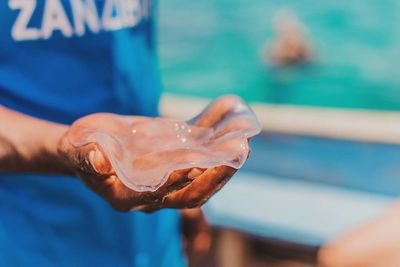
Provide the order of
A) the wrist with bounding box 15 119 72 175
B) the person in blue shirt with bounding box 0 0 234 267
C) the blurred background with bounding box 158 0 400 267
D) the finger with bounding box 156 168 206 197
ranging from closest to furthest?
the finger with bounding box 156 168 206 197 → the wrist with bounding box 15 119 72 175 → the person in blue shirt with bounding box 0 0 234 267 → the blurred background with bounding box 158 0 400 267

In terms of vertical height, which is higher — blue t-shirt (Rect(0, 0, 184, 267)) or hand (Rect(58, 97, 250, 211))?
blue t-shirt (Rect(0, 0, 184, 267))

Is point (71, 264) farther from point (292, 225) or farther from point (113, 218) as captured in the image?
point (292, 225)

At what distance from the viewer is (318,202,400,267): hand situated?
749mm

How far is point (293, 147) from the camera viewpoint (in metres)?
3.07

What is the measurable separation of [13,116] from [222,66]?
4396 millimetres

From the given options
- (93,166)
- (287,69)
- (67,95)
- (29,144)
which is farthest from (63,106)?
(287,69)

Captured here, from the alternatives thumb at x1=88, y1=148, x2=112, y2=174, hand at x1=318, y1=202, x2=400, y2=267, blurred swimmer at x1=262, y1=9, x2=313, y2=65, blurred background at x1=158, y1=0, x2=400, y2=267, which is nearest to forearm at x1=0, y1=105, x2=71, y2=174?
thumb at x1=88, y1=148, x2=112, y2=174

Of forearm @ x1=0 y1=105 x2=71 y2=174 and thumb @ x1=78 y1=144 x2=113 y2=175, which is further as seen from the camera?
forearm @ x1=0 y1=105 x2=71 y2=174

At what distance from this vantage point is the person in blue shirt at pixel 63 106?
0.90 meters

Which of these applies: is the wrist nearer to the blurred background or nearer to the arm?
the arm

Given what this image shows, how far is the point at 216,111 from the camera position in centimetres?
83

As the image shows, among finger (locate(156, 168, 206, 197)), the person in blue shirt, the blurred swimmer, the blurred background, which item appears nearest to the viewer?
finger (locate(156, 168, 206, 197))

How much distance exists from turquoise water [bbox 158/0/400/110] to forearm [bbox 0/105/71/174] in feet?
12.4

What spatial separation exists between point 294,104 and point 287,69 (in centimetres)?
23
